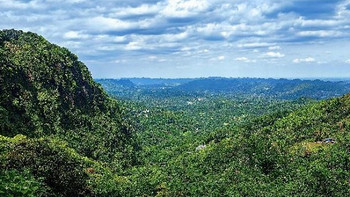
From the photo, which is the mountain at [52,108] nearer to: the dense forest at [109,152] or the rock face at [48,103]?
the rock face at [48,103]

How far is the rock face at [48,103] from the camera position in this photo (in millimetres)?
139750

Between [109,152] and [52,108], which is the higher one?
[52,108]

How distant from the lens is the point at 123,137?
196 meters

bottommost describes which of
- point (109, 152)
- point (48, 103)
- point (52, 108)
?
point (109, 152)

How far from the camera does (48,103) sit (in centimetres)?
16038

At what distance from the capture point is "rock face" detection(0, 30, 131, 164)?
13975 centimetres

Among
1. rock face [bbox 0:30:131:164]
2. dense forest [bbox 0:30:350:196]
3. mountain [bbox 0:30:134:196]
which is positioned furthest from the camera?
rock face [bbox 0:30:131:164]

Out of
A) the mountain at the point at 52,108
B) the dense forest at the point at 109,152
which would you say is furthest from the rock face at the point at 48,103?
the dense forest at the point at 109,152

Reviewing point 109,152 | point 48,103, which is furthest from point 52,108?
point 109,152

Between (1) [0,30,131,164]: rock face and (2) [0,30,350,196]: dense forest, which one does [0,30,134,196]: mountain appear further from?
(2) [0,30,350,196]: dense forest

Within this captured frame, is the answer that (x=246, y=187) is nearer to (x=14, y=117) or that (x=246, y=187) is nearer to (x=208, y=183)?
(x=208, y=183)

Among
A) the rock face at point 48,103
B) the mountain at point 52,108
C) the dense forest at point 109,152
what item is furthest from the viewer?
the rock face at point 48,103

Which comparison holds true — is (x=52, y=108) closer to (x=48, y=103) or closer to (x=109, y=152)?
(x=48, y=103)

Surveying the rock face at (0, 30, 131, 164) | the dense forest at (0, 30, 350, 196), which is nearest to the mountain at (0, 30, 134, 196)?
the rock face at (0, 30, 131, 164)
